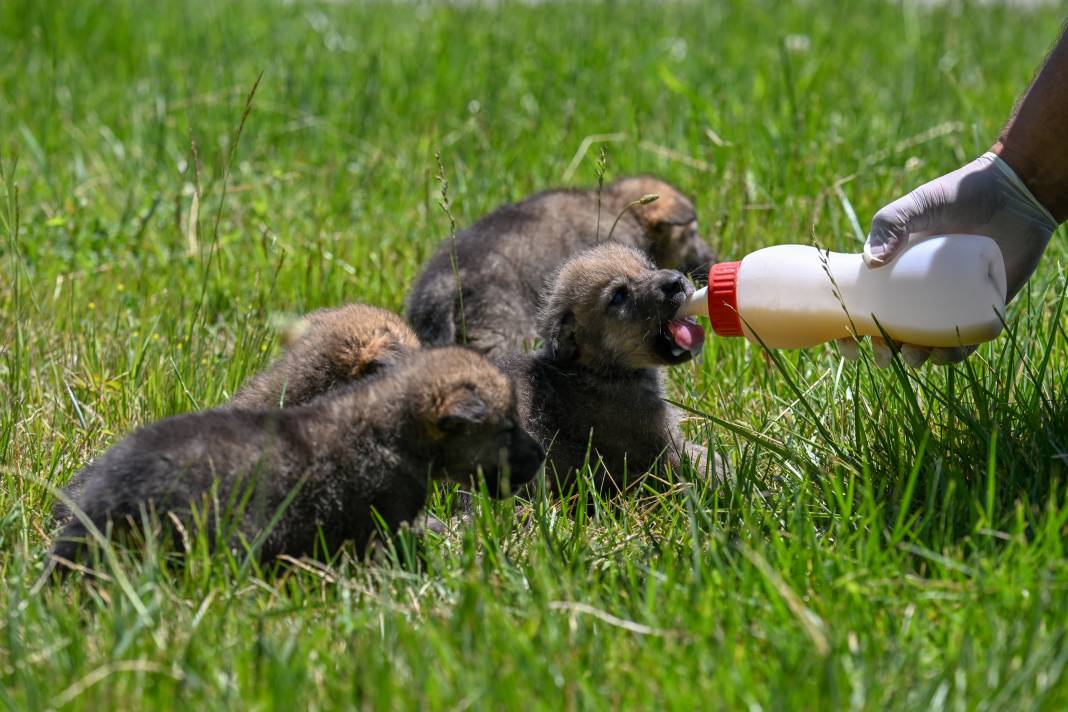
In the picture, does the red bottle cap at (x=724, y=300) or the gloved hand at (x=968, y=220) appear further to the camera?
the red bottle cap at (x=724, y=300)

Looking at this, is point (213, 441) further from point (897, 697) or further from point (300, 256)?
point (300, 256)

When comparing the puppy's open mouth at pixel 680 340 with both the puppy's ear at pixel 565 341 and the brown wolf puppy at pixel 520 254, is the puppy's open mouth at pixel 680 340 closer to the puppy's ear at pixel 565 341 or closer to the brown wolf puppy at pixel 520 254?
the puppy's ear at pixel 565 341

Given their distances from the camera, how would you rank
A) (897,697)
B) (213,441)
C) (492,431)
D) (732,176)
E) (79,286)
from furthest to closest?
1. (732,176)
2. (79,286)
3. (492,431)
4. (213,441)
5. (897,697)

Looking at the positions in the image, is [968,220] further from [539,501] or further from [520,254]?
[520,254]

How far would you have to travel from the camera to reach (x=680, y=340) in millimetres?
4379

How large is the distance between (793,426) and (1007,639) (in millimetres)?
1616

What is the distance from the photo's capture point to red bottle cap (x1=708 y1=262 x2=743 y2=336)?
3.90 metres

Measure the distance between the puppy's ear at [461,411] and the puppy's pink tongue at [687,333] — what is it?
3.32ft

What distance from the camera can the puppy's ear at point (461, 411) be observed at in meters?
3.51

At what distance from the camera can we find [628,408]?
457 centimetres

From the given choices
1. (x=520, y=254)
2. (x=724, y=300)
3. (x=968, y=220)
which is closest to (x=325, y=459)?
(x=724, y=300)

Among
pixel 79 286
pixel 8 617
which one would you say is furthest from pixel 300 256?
pixel 8 617

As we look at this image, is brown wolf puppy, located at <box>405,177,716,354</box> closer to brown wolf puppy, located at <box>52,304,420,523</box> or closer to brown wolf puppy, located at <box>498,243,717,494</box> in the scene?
brown wolf puppy, located at <box>498,243,717,494</box>

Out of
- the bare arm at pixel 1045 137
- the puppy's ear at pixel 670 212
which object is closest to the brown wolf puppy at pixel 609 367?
the bare arm at pixel 1045 137
